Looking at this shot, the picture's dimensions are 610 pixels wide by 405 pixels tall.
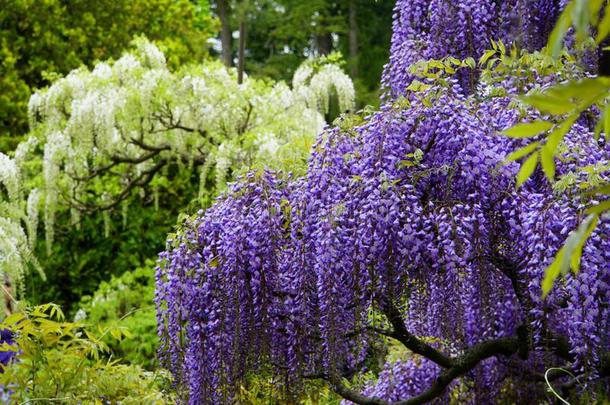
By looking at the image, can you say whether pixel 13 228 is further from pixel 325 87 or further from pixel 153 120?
pixel 325 87

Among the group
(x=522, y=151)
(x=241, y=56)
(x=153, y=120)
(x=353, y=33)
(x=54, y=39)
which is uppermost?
(x=522, y=151)

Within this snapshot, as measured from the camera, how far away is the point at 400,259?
3768 mm


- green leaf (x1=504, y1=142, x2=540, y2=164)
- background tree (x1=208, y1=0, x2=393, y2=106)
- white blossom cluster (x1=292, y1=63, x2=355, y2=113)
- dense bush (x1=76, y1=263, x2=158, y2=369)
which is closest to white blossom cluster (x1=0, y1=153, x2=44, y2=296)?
dense bush (x1=76, y1=263, x2=158, y2=369)

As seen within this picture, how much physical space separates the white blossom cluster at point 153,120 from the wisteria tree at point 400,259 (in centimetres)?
361

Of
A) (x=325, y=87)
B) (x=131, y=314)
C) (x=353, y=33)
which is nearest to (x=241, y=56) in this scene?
(x=325, y=87)

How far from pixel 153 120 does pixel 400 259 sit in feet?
17.6

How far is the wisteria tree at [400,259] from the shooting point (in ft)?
12.1

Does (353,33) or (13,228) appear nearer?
(13,228)

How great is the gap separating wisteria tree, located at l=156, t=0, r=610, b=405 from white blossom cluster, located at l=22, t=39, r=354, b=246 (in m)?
3.61

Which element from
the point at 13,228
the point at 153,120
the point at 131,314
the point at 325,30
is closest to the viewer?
the point at 13,228

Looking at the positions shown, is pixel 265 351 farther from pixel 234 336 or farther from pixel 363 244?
pixel 363 244

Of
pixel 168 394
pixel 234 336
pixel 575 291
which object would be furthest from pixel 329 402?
pixel 575 291

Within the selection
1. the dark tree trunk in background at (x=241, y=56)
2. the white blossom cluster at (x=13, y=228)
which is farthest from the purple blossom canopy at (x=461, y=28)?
the dark tree trunk in background at (x=241, y=56)

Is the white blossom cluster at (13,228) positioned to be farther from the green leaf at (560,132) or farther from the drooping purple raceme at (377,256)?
the green leaf at (560,132)
